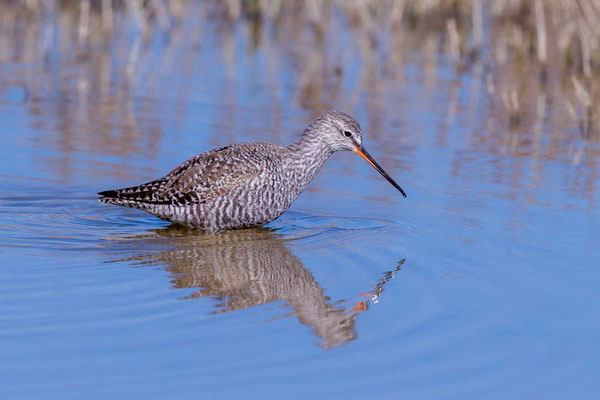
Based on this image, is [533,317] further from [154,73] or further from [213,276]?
[154,73]

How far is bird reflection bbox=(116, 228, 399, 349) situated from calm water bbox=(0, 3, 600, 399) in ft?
0.09

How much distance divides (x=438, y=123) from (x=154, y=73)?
4.10m

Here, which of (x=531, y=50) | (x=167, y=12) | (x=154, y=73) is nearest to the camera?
(x=154, y=73)

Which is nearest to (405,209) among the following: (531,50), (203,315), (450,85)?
(203,315)

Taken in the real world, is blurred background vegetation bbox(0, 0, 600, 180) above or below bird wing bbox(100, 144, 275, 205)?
above

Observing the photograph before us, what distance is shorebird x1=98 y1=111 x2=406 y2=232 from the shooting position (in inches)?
333

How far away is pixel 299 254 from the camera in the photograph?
7.84 m

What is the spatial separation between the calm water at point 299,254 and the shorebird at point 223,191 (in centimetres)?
18

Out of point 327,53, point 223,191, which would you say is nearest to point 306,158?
point 223,191

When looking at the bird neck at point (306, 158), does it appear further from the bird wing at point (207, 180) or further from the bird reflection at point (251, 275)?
the bird reflection at point (251, 275)

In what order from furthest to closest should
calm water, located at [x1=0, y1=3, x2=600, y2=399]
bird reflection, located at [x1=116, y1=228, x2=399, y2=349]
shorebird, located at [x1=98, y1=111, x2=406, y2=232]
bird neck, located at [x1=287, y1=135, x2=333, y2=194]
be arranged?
bird neck, located at [x1=287, y1=135, x2=333, y2=194]
shorebird, located at [x1=98, y1=111, x2=406, y2=232]
bird reflection, located at [x1=116, y1=228, x2=399, y2=349]
calm water, located at [x1=0, y1=3, x2=600, y2=399]

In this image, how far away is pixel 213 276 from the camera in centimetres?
717

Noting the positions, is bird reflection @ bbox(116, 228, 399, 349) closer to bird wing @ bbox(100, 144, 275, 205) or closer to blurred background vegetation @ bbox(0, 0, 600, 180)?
bird wing @ bbox(100, 144, 275, 205)

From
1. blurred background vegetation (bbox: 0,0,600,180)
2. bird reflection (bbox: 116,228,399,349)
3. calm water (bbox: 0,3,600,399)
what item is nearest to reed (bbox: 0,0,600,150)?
blurred background vegetation (bbox: 0,0,600,180)
